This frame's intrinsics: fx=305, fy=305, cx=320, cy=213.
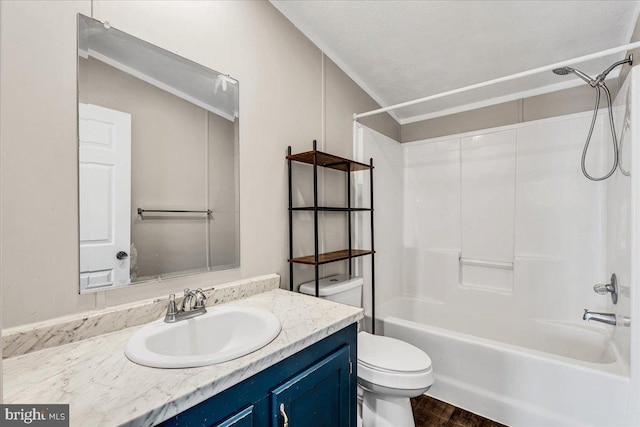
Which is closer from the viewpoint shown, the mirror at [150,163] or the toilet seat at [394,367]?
the mirror at [150,163]

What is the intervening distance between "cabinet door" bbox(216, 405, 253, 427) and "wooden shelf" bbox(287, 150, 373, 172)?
1.20 metres

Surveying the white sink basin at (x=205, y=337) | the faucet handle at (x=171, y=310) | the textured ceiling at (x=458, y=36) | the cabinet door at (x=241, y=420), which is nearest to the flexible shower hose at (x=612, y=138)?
the textured ceiling at (x=458, y=36)

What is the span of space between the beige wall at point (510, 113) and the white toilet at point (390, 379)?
193 cm

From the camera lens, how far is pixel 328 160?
1915 millimetres

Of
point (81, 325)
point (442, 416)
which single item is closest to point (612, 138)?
point (442, 416)

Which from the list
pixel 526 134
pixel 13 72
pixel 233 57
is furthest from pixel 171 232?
pixel 526 134

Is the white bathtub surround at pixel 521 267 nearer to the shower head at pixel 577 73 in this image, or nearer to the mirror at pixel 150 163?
the shower head at pixel 577 73

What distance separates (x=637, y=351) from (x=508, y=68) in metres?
1.77

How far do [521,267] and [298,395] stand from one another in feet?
7.14

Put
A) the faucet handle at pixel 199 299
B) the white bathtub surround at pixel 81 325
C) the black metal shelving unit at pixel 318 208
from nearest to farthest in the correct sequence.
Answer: the white bathtub surround at pixel 81 325 < the faucet handle at pixel 199 299 < the black metal shelving unit at pixel 318 208

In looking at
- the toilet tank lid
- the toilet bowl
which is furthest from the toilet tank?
the toilet bowl

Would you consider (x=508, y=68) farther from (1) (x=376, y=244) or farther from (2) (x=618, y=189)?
(1) (x=376, y=244)

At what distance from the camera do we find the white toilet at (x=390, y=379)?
147cm

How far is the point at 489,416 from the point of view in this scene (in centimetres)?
186
